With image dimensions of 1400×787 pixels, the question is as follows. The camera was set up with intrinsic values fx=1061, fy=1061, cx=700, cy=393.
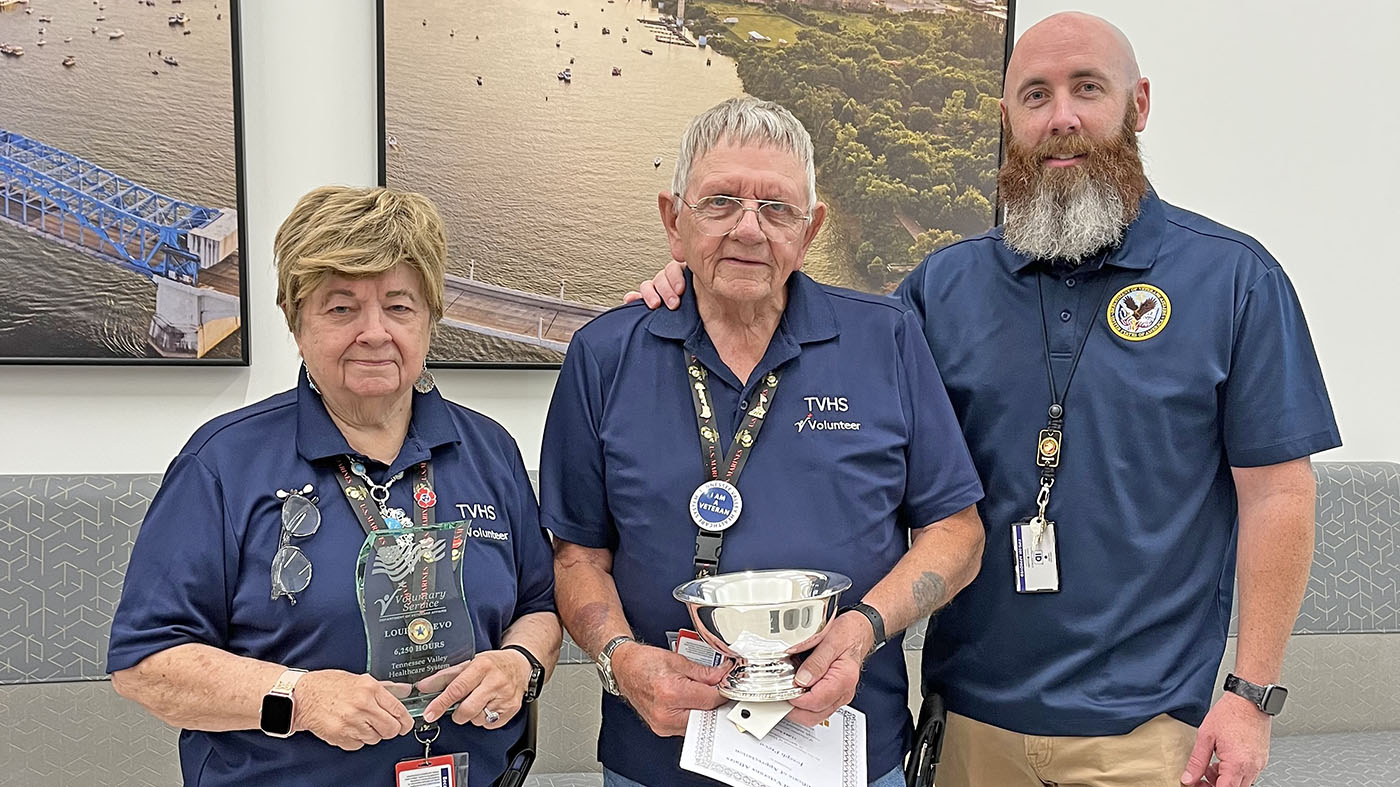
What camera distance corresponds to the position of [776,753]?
5.01 ft

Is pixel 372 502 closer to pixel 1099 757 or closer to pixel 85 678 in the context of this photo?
pixel 1099 757

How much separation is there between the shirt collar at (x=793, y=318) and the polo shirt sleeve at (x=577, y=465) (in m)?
0.14

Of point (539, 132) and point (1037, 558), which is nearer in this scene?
point (1037, 558)

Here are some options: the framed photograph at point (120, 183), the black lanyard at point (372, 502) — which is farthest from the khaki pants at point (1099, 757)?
the framed photograph at point (120, 183)

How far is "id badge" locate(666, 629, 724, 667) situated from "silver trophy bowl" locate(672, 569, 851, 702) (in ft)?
0.38

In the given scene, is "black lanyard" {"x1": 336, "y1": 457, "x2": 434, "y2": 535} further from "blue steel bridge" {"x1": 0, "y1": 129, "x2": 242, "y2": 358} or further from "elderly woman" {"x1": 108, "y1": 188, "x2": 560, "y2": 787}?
"blue steel bridge" {"x1": 0, "y1": 129, "x2": 242, "y2": 358}

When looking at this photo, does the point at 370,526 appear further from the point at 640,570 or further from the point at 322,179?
the point at 322,179

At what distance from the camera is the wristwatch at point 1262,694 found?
1738 millimetres

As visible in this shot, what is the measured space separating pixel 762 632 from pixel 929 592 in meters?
0.37

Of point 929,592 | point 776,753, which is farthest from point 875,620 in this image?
point 776,753

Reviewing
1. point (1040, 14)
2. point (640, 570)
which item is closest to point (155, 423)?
point (640, 570)

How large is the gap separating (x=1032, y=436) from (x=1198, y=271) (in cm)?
41

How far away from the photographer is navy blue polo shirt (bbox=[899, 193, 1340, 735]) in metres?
1.82

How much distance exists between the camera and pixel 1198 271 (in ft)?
6.11
